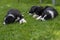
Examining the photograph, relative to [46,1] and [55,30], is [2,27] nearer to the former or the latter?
[55,30]

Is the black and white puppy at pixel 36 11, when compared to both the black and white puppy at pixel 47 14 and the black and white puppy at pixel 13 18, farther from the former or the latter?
the black and white puppy at pixel 13 18

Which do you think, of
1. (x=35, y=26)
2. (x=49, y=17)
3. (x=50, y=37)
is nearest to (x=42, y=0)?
(x=49, y=17)

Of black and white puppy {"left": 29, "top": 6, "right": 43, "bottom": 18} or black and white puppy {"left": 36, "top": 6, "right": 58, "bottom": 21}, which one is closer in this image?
black and white puppy {"left": 36, "top": 6, "right": 58, "bottom": 21}

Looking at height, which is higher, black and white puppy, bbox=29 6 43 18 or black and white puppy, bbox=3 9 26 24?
black and white puppy, bbox=3 9 26 24

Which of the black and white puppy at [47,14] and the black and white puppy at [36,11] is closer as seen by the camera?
the black and white puppy at [47,14]

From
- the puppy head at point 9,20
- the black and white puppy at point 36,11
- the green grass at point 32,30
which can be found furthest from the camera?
the black and white puppy at point 36,11

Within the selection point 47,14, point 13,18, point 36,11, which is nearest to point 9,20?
point 13,18

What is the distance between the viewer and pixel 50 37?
5953 mm

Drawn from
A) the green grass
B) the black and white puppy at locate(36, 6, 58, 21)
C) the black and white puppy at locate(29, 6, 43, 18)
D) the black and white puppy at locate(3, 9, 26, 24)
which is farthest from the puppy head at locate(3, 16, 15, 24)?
the black and white puppy at locate(29, 6, 43, 18)

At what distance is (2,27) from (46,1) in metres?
6.37

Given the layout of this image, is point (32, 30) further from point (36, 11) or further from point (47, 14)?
point (36, 11)

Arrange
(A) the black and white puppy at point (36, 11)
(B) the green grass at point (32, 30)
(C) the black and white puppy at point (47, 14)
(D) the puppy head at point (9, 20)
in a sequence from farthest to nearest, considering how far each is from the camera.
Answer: (A) the black and white puppy at point (36, 11)
(C) the black and white puppy at point (47, 14)
(D) the puppy head at point (9, 20)
(B) the green grass at point (32, 30)

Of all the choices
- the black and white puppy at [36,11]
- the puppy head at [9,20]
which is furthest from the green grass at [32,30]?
the black and white puppy at [36,11]

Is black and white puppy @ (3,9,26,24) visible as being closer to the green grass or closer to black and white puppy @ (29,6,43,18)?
the green grass
